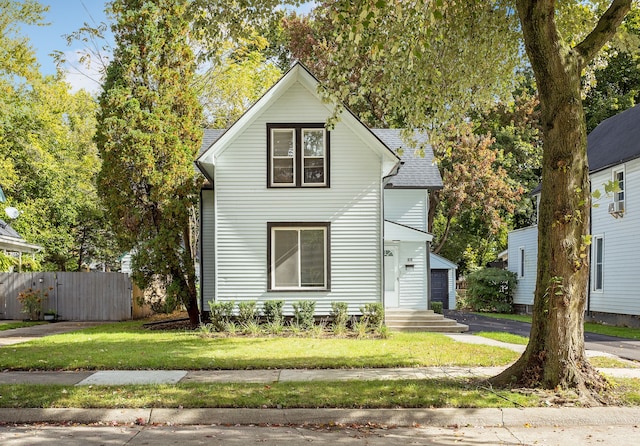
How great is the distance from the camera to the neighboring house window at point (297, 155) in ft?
61.0

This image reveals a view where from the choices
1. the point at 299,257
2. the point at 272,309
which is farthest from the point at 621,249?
the point at 272,309

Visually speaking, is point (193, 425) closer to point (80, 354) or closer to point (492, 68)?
point (80, 354)

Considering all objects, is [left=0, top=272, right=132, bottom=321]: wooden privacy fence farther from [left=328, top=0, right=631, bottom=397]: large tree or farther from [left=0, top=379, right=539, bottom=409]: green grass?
[left=328, top=0, right=631, bottom=397]: large tree

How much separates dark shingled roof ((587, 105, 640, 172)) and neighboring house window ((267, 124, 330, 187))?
10892 millimetres

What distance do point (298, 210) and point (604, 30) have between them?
10.9 meters

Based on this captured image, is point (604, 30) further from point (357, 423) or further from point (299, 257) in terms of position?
point (299, 257)

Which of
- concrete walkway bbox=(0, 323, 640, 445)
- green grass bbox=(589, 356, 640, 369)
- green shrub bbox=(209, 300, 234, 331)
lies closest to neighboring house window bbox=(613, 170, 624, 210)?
green grass bbox=(589, 356, 640, 369)

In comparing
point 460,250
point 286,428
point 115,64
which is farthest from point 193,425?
point 460,250

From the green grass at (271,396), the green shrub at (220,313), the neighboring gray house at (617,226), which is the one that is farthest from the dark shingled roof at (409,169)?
the green grass at (271,396)

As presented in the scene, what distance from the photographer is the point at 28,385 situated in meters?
8.87

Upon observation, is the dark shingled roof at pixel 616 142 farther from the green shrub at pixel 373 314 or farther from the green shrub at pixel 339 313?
the green shrub at pixel 339 313

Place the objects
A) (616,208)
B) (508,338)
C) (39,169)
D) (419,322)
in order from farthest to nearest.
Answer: (39,169) < (616,208) < (419,322) < (508,338)

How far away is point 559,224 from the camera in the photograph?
8.38 meters

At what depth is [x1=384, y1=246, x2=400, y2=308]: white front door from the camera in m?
21.6
